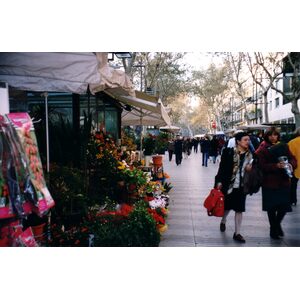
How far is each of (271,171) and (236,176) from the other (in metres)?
0.52

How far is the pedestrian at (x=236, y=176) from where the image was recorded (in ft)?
18.6

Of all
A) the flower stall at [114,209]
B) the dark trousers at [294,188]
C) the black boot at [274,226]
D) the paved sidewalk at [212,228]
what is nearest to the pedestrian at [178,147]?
the paved sidewalk at [212,228]

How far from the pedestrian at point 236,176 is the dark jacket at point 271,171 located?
0.63ft

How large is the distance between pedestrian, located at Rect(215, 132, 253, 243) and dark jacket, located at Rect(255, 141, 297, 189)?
19 cm

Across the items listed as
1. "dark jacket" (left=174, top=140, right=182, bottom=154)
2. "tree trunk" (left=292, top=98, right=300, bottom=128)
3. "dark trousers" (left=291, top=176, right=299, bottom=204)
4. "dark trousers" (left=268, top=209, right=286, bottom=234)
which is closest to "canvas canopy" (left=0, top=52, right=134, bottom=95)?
"dark trousers" (left=268, top=209, right=286, bottom=234)

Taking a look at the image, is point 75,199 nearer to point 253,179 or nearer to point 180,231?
point 180,231

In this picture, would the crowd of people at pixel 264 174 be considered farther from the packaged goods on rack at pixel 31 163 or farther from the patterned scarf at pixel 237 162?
the packaged goods on rack at pixel 31 163

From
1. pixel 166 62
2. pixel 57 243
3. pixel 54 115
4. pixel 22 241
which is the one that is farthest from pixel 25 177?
pixel 166 62

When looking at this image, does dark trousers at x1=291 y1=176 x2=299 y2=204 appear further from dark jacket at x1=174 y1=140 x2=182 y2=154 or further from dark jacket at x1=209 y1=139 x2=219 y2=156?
dark jacket at x1=209 y1=139 x2=219 y2=156

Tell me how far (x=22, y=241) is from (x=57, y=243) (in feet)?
2.90

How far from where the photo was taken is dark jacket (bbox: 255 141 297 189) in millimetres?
5566

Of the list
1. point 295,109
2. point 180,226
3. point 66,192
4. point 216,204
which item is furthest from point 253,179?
point 295,109

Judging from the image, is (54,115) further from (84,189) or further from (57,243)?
(57,243)
